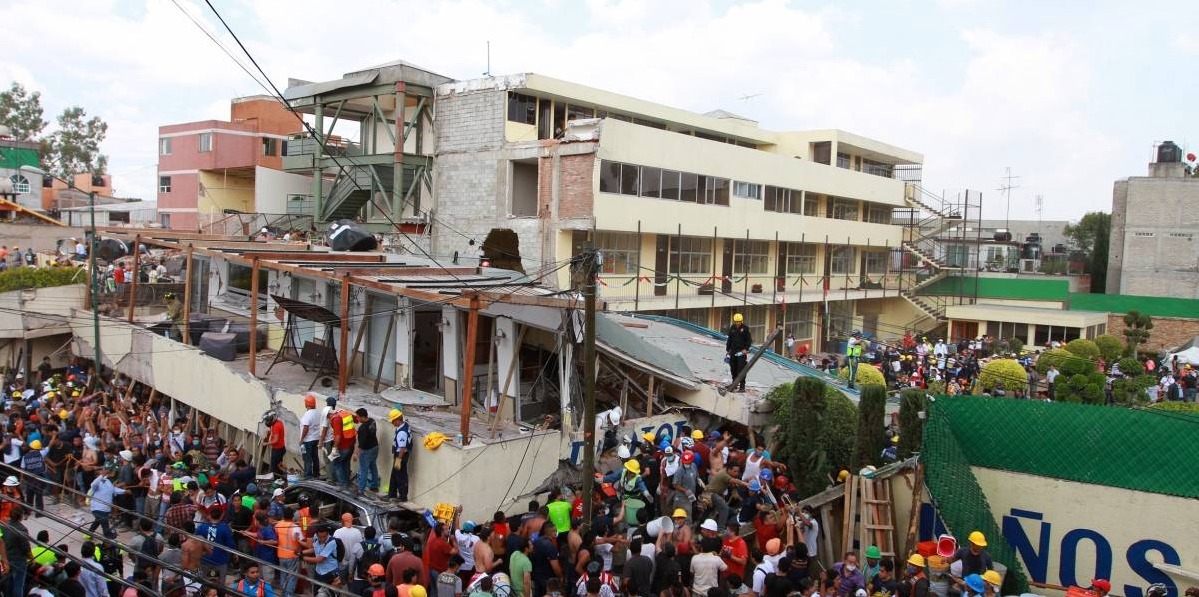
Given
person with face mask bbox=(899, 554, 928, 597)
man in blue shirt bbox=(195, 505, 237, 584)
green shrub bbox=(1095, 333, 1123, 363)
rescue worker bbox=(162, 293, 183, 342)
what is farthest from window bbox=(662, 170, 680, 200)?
person with face mask bbox=(899, 554, 928, 597)

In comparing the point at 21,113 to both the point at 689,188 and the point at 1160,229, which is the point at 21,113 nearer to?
the point at 689,188

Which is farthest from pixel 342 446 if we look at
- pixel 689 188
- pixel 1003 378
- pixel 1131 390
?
pixel 1131 390

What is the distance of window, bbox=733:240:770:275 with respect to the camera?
3259 centimetres

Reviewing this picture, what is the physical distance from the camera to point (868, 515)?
1066 centimetres

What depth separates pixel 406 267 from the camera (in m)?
16.2

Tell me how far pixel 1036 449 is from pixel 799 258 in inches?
1038

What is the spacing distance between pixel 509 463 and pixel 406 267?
18.5ft

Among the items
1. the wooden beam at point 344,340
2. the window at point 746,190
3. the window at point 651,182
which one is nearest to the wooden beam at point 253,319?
the wooden beam at point 344,340

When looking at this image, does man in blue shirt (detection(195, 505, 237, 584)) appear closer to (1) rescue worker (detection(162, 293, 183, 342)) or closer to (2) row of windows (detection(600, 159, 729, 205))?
(1) rescue worker (detection(162, 293, 183, 342))

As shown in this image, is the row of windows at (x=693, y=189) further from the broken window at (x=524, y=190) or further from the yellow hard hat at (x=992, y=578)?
the yellow hard hat at (x=992, y=578)

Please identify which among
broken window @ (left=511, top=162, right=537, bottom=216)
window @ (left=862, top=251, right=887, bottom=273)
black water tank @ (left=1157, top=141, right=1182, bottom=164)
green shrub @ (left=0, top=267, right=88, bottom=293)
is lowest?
green shrub @ (left=0, top=267, right=88, bottom=293)

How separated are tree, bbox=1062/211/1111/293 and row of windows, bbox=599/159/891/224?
25123 mm

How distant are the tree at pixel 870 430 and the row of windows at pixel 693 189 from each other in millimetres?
13901

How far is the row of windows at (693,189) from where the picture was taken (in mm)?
25172
